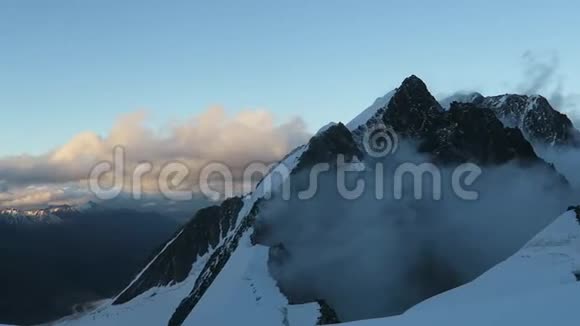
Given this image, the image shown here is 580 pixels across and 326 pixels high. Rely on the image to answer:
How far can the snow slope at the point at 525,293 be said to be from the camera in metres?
31.2

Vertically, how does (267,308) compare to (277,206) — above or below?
below

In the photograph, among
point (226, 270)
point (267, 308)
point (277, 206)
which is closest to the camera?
point (267, 308)

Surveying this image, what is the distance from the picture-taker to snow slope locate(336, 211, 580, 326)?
3119 centimetres

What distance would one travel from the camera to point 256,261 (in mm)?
135750

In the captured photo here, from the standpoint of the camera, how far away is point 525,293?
136 ft

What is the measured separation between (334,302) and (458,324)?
14352 cm

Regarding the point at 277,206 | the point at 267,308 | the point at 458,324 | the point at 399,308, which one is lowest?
Result: the point at 399,308

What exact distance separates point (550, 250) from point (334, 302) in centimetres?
9807

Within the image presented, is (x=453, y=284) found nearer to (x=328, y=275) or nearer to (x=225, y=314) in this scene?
(x=328, y=275)

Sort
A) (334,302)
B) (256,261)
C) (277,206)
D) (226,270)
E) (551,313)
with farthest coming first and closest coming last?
(277,206)
(334,302)
(226,270)
(256,261)
(551,313)

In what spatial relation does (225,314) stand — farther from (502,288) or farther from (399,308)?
(399,308)

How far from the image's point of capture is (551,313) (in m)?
30.5

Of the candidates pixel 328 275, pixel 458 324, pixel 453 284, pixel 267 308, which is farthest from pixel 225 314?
pixel 453 284

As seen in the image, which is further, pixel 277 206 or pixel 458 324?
pixel 277 206
